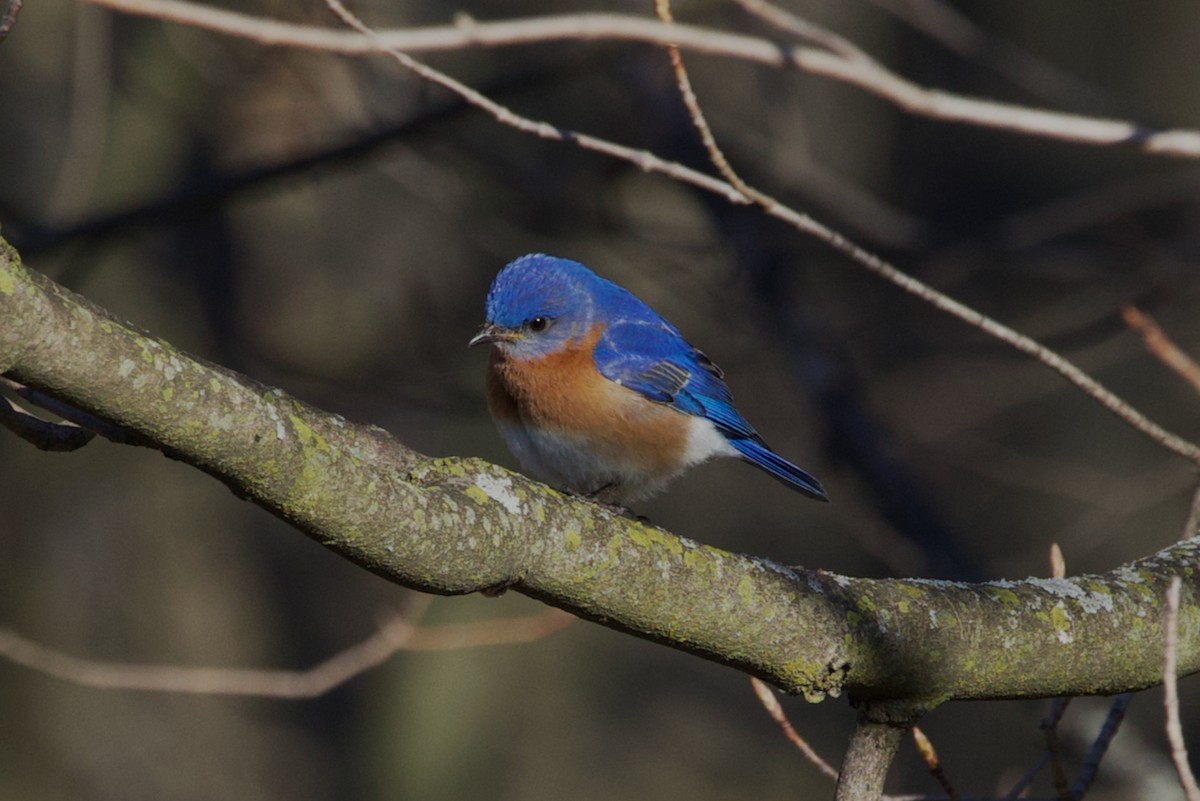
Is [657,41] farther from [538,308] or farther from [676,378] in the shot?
[676,378]

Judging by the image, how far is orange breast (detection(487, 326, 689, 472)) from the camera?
342 cm

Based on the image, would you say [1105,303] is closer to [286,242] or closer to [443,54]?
[443,54]

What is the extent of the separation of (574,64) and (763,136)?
7.64ft

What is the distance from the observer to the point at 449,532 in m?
1.64

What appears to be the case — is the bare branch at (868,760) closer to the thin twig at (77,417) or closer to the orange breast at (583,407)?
the thin twig at (77,417)

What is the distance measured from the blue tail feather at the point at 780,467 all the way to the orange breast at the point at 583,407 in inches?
→ 11.6

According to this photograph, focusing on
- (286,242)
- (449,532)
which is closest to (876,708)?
(449,532)

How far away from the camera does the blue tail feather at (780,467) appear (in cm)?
364

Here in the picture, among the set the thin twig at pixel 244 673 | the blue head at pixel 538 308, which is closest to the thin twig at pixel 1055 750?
the thin twig at pixel 244 673

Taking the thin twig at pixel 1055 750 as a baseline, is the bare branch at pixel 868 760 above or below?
above

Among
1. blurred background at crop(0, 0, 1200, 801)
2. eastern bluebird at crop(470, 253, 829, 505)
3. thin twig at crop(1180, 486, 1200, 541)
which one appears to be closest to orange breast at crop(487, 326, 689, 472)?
eastern bluebird at crop(470, 253, 829, 505)

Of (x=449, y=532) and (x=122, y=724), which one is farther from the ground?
(x=449, y=532)

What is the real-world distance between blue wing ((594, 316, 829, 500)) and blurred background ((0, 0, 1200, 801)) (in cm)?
79

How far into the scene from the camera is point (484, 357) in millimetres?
6176
